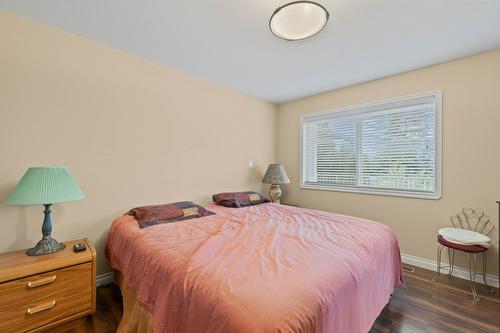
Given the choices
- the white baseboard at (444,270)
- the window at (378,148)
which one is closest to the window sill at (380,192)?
the window at (378,148)

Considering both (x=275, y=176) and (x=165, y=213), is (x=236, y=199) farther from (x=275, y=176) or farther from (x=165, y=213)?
(x=165, y=213)

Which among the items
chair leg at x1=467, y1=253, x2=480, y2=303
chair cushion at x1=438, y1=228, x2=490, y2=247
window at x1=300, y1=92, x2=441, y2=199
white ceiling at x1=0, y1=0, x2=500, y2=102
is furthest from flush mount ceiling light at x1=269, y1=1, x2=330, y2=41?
chair leg at x1=467, y1=253, x2=480, y2=303

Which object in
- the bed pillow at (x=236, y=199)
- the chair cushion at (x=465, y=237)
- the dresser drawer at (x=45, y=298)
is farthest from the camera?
the bed pillow at (x=236, y=199)

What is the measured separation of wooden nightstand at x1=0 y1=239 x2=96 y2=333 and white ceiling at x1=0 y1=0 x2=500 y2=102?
6.27 ft

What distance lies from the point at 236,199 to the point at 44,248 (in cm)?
193

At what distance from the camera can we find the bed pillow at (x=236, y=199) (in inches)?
116

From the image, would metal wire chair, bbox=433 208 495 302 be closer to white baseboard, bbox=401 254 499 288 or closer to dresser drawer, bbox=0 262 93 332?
white baseboard, bbox=401 254 499 288

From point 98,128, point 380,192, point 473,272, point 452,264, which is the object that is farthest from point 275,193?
point 98,128

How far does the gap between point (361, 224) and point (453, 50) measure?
6.68 ft

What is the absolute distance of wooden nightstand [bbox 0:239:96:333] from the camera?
4.50 feet

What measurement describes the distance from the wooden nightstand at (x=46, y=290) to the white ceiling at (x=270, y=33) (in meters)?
1.91

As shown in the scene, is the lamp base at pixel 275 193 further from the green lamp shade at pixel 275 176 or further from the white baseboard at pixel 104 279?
the white baseboard at pixel 104 279

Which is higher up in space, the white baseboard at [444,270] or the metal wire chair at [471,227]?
the metal wire chair at [471,227]

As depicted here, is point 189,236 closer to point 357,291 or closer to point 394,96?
point 357,291
